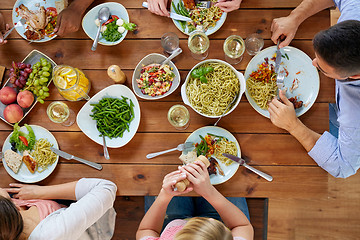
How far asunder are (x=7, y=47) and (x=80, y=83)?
2.11 ft

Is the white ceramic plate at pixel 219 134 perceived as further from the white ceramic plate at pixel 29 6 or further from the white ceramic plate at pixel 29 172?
the white ceramic plate at pixel 29 6

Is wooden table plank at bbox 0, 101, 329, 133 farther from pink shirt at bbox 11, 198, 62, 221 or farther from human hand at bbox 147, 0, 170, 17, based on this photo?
human hand at bbox 147, 0, 170, 17

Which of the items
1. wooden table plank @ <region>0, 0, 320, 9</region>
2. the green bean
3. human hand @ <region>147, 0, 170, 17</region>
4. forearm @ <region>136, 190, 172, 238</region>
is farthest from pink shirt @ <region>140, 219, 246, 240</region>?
wooden table plank @ <region>0, 0, 320, 9</region>

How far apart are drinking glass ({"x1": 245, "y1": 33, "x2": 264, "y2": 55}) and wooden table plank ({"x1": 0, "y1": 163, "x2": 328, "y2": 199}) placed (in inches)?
28.5

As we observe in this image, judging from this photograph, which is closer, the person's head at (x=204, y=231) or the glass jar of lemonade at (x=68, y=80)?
the person's head at (x=204, y=231)

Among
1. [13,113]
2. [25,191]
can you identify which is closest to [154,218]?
[25,191]

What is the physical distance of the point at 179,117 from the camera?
1.81 m

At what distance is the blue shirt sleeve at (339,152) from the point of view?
1.68 metres

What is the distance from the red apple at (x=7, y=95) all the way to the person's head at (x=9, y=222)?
66cm

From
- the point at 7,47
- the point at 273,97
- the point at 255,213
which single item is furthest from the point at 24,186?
the point at 255,213

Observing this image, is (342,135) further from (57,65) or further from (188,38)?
(57,65)

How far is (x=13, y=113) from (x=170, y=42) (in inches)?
42.5

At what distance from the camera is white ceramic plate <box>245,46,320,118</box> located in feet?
5.75

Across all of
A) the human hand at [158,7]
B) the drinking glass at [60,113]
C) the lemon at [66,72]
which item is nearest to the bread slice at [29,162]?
the drinking glass at [60,113]
